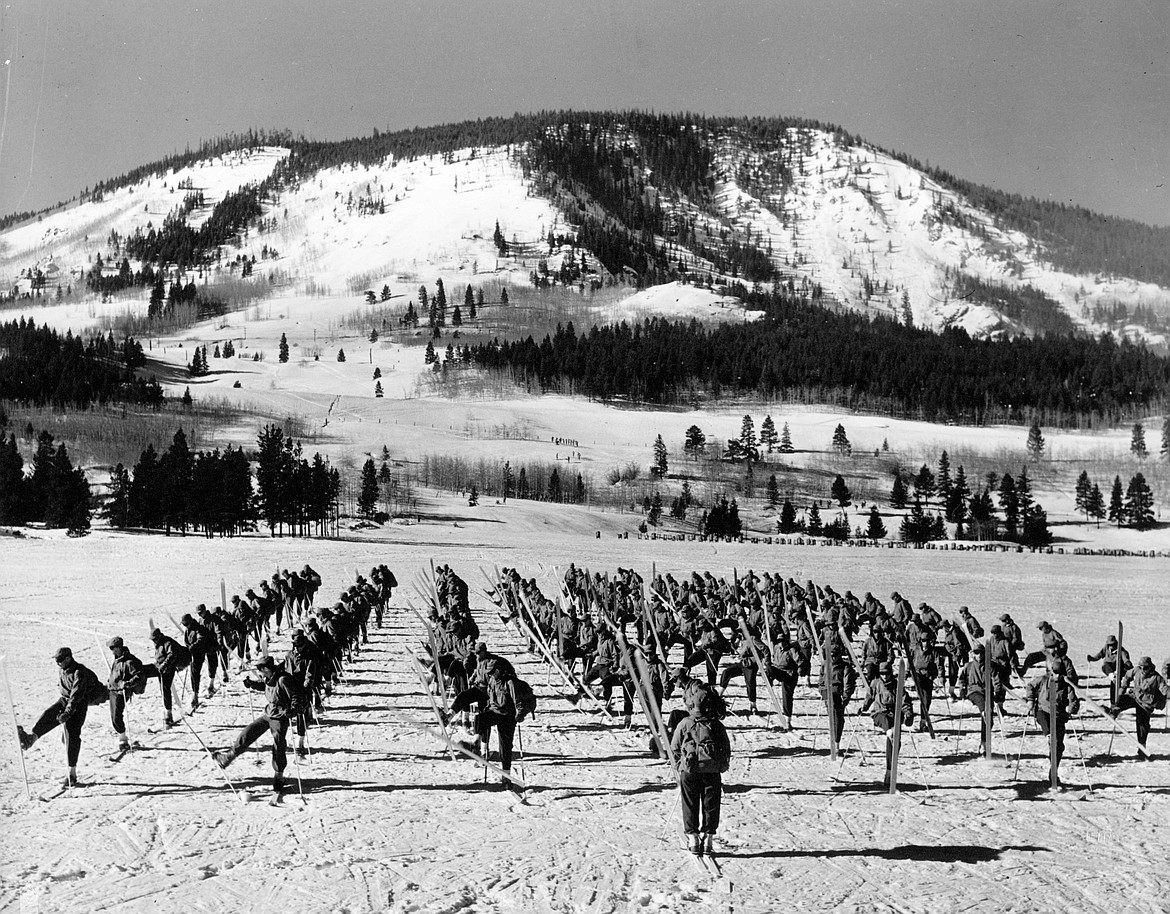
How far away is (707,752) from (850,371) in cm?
17551

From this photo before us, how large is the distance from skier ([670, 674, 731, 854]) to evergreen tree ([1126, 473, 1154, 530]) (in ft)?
284

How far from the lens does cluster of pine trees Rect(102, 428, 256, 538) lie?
67438mm

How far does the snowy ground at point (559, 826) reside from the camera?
9.48 m

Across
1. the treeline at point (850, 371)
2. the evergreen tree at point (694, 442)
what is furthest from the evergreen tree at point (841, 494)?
the treeline at point (850, 371)

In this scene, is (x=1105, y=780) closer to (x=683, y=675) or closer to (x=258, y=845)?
(x=683, y=675)

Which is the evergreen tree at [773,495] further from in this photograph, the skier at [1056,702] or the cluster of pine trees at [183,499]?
the skier at [1056,702]

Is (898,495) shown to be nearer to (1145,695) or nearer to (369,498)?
(369,498)

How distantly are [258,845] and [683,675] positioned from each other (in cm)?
513

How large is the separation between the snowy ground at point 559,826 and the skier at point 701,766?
0.38m

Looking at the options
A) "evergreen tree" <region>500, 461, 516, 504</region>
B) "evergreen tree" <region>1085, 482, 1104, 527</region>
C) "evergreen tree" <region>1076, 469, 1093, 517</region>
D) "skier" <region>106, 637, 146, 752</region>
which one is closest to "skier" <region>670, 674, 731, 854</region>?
"skier" <region>106, 637, 146, 752</region>

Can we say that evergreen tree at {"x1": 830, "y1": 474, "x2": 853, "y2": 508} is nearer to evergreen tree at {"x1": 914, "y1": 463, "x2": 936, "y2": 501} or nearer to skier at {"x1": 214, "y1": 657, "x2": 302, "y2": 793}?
evergreen tree at {"x1": 914, "y1": 463, "x2": 936, "y2": 501}

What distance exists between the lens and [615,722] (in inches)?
672

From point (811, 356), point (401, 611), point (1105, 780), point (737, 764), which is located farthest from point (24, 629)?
point (811, 356)

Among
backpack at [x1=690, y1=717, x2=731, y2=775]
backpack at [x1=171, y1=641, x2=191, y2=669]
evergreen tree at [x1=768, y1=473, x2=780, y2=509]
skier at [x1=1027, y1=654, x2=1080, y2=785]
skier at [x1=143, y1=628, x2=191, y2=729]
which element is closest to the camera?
backpack at [x1=690, y1=717, x2=731, y2=775]
